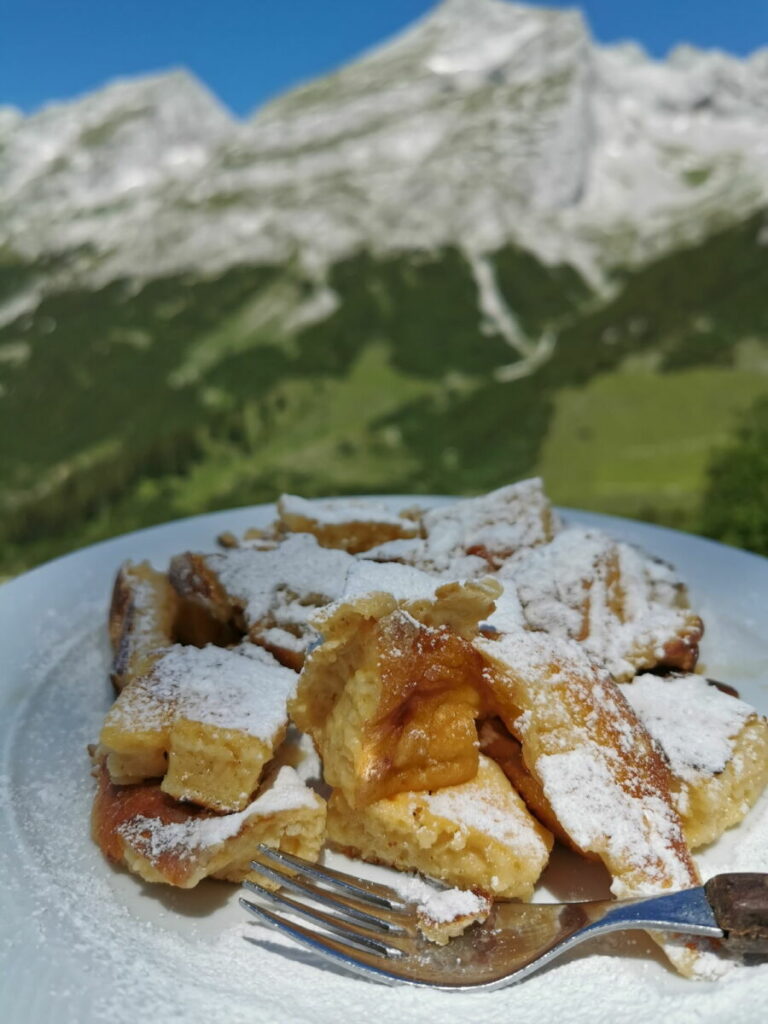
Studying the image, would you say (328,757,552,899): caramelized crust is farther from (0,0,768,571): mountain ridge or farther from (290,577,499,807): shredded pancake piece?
(0,0,768,571): mountain ridge

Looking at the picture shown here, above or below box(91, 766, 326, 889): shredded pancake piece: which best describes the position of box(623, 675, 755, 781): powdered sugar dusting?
below

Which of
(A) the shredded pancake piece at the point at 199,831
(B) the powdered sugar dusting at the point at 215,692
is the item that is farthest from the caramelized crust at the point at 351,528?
(A) the shredded pancake piece at the point at 199,831

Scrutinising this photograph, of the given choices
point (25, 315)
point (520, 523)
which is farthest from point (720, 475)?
point (25, 315)

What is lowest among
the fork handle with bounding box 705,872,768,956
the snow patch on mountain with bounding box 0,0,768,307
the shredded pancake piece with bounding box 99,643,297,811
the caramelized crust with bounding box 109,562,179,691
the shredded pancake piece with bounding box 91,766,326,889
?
Result: the fork handle with bounding box 705,872,768,956

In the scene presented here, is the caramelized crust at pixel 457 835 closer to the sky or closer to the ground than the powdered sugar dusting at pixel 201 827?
closer to the ground

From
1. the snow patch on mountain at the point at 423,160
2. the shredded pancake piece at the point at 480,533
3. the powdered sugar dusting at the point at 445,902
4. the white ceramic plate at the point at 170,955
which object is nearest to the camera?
the white ceramic plate at the point at 170,955

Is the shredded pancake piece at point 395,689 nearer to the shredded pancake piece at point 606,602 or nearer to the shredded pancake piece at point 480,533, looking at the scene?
the shredded pancake piece at point 606,602

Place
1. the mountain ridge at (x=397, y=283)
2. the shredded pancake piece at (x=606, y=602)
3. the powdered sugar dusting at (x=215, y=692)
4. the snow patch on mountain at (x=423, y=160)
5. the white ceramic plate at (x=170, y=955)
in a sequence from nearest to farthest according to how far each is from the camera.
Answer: the white ceramic plate at (x=170, y=955) < the powdered sugar dusting at (x=215, y=692) < the shredded pancake piece at (x=606, y=602) < the mountain ridge at (x=397, y=283) < the snow patch on mountain at (x=423, y=160)

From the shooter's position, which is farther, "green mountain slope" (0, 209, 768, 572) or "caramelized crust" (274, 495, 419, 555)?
"green mountain slope" (0, 209, 768, 572)

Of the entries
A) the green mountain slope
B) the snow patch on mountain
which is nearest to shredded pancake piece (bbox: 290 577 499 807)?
the green mountain slope
